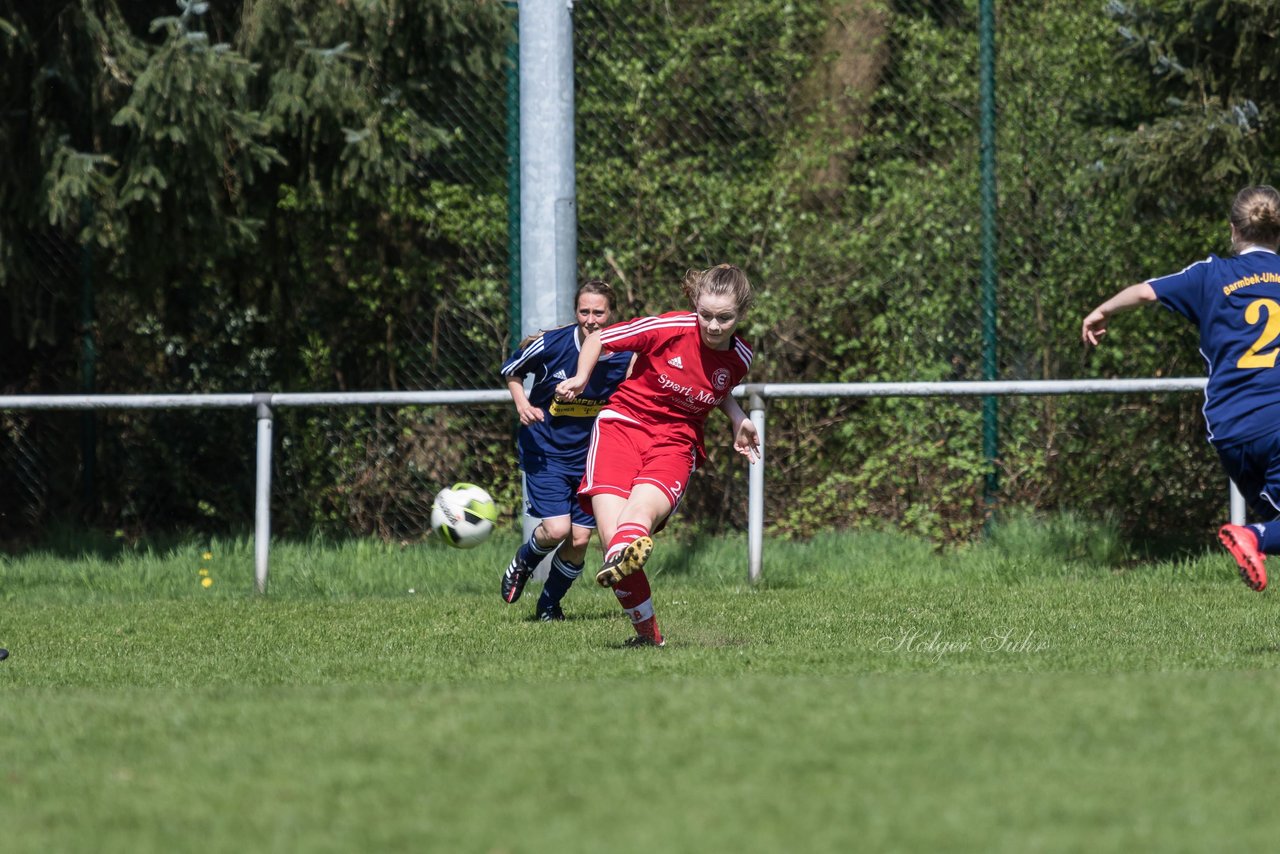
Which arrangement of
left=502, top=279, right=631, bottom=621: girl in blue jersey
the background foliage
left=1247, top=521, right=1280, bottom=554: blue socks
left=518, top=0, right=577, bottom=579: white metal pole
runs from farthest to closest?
the background foliage → left=518, top=0, right=577, bottom=579: white metal pole → left=502, top=279, right=631, bottom=621: girl in blue jersey → left=1247, top=521, right=1280, bottom=554: blue socks

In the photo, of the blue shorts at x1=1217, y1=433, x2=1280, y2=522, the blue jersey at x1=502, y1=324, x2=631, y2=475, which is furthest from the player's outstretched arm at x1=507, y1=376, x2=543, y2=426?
the blue shorts at x1=1217, y1=433, x2=1280, y2=522

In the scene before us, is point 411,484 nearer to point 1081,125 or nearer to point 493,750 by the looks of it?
point 1081,125

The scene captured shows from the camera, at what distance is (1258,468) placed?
5871mm

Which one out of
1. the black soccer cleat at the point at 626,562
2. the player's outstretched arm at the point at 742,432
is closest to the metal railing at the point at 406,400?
the player's outstretched arm at the point at 742,432

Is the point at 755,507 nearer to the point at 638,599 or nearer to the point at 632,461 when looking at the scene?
the point at 632,461

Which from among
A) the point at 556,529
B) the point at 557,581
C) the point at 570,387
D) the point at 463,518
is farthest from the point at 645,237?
the point at 570,387

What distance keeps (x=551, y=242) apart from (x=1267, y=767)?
244 inches

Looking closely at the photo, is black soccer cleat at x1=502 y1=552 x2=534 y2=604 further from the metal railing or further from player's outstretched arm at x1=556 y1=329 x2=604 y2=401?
player's outstretched arm at x1=556 y1=329 x2=604 y2=401

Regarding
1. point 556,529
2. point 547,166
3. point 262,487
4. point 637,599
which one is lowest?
point 637,599

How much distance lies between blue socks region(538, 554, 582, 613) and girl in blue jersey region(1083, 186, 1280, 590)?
265 cm

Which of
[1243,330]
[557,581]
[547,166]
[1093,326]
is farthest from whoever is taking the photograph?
[547,166]

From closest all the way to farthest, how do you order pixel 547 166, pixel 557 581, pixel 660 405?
pixel 660 405 → pixel 557 581 → pixel 547 166

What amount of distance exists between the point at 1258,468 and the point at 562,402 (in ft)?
10.8

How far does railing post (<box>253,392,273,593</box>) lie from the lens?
27.2ft
